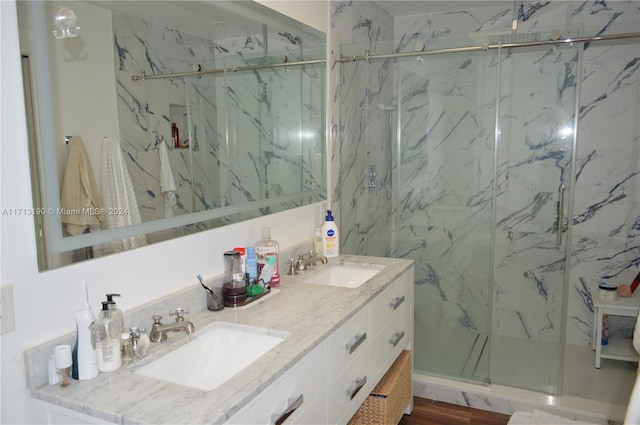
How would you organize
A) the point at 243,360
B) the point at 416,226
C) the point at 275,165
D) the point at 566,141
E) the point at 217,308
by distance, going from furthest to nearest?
the point at 416,226, the point at 566,141, the point at 275,165, the point at 217,308, the point at 243,360

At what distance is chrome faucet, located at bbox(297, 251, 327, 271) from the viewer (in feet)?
7.65

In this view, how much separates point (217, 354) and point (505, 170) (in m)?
2.56

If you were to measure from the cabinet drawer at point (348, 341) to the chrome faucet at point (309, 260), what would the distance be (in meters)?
0.52

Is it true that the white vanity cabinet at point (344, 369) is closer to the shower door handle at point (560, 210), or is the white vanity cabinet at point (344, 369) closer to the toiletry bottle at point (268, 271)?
the toiletry bottle at point (268, 271)

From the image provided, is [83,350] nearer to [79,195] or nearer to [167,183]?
[79,195]

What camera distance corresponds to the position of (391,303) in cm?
223

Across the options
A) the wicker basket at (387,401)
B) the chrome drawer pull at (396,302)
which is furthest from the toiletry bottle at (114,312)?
the chrome drawer pull at (396,302)

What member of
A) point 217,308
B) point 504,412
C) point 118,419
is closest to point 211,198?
point 217,308

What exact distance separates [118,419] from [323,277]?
1431mm

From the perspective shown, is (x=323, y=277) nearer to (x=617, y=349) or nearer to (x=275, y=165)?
(x=275, y=165)

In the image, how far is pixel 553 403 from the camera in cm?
270

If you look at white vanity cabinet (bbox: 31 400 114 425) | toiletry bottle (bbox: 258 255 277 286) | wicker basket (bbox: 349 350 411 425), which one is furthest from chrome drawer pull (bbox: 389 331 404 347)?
white vanity cabinet (bbox: 31 400 114 425)

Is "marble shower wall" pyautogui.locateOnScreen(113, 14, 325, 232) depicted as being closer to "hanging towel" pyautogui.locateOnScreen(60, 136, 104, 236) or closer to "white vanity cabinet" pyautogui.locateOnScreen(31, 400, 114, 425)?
"hanging towel" pyautogui.locateOnScreen(60, 136, 104, 236)

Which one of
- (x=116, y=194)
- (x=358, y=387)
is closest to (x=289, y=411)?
(x=358, y=387)
